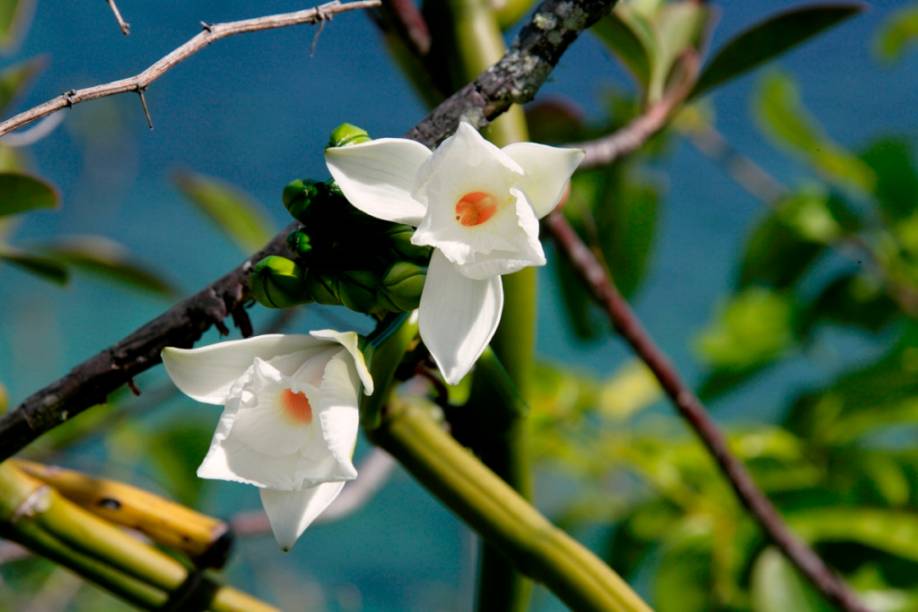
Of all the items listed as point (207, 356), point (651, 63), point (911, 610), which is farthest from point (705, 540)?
point (207, 356)

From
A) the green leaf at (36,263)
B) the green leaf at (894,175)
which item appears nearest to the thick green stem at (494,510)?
the green leaf at (36,263)

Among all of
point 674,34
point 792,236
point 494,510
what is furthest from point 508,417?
point 792,236

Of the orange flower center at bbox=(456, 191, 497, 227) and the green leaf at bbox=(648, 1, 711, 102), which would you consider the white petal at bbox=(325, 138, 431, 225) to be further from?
the green leaf at bbox=(648, 1, 711, 102)

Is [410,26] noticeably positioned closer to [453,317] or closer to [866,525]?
[453,317]

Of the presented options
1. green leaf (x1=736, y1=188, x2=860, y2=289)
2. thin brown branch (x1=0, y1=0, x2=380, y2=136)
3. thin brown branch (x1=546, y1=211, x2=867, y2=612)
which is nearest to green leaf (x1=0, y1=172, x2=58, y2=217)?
thin brown branch (x1=0, y1=0, x2=380, y2=136)

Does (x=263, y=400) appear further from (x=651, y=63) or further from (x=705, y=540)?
(x=705, y=540)

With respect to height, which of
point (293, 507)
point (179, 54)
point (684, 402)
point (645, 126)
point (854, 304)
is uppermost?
point (179, 54)
